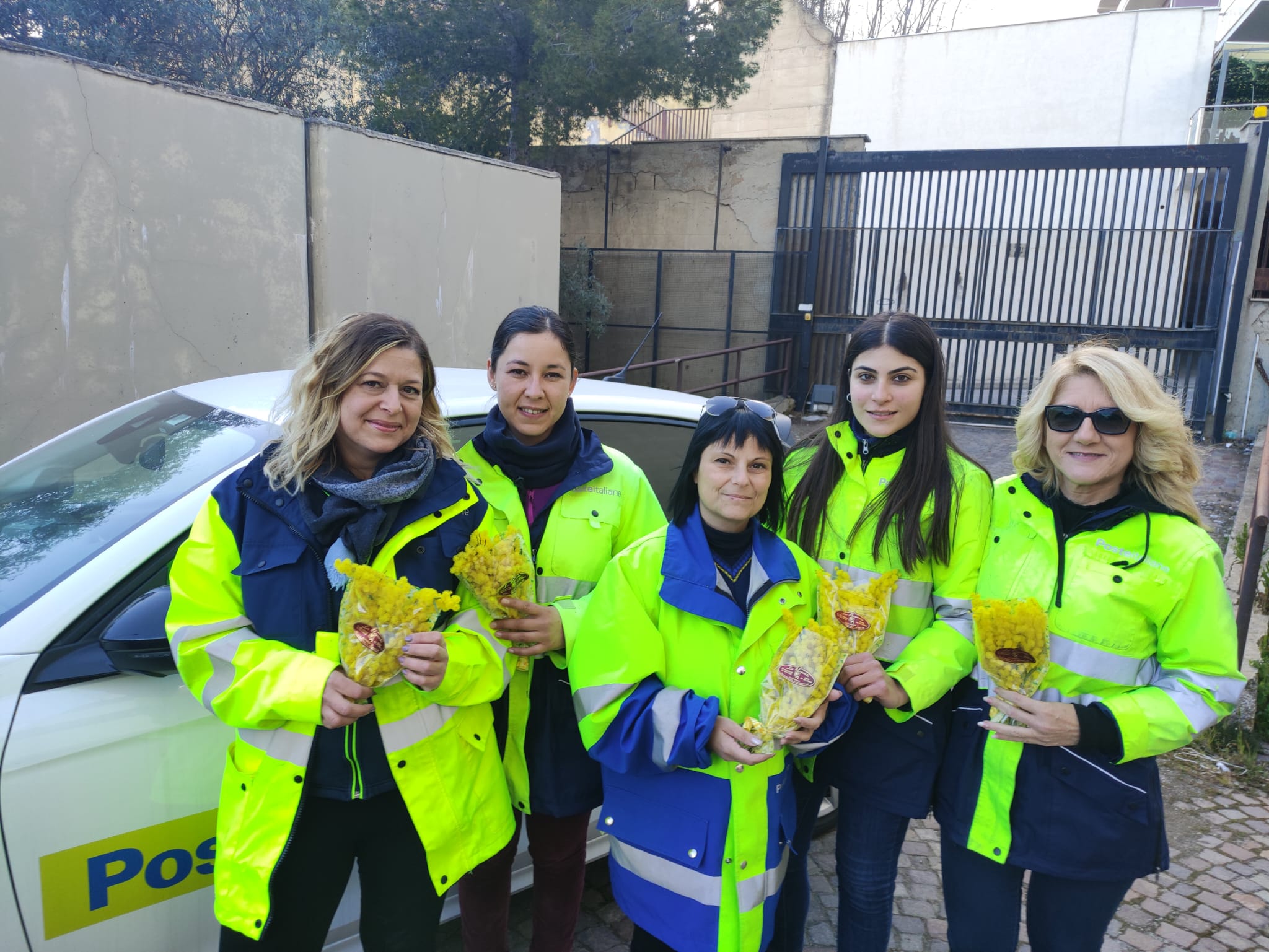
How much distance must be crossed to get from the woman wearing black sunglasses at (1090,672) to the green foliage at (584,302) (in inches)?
475

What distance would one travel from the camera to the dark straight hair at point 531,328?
2154 millimetres

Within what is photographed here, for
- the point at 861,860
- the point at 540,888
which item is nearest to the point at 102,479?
the point at 540,888

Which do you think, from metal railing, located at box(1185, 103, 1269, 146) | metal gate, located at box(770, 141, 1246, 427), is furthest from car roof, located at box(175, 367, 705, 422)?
metal railing, located at box(1185, 103, 1269, 146)

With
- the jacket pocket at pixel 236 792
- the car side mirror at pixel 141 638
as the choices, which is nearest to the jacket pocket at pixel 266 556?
the car side mirror at pixel 141 638

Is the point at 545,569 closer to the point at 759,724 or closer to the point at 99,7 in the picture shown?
the point at 759,724

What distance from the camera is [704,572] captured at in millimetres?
1880

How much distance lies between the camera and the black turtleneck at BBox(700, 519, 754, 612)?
1944 mm

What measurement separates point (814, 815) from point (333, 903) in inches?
47.0

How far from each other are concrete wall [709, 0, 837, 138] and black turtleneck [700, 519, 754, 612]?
23739 mm

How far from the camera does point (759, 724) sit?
1755 mm

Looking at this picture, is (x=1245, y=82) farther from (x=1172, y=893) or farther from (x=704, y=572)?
(x=704, y=572)

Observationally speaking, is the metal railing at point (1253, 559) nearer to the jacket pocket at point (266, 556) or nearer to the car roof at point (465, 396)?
the car roof at point (465, 396)

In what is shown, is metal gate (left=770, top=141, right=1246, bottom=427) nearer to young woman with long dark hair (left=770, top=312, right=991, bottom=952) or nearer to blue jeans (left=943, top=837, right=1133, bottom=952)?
young woman with long dark hair (left=770, top=312, right=991, bottom=952)

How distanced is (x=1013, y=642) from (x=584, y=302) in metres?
12.6
